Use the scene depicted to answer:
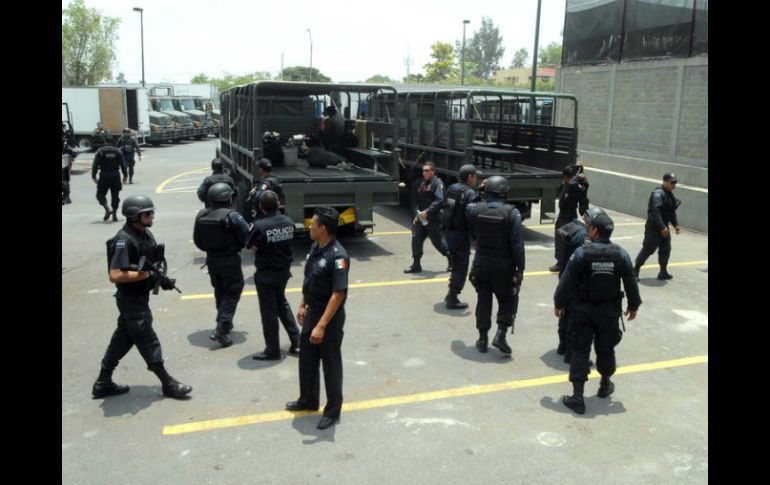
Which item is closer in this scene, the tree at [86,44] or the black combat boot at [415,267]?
the black combat boot at [415,267]

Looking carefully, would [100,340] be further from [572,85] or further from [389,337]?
[572,85]

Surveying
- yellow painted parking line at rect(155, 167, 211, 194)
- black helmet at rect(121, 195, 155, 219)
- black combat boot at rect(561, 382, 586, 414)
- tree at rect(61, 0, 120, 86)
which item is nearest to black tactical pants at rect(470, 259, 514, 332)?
black combat boot at rect(561, 382, 586, 414)

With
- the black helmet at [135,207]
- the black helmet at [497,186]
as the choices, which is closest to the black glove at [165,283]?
the black helmet at [135,207]

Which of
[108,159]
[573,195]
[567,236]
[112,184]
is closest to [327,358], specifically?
[567,236]

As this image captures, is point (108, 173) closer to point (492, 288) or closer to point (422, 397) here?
point (492, 288)

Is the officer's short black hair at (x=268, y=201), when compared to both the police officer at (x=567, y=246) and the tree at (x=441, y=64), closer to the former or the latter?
the police officer at (x=567, y=246)

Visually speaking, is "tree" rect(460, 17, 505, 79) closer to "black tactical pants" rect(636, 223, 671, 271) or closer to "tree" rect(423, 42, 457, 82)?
"tree" rect(423, 42, 457, 82)

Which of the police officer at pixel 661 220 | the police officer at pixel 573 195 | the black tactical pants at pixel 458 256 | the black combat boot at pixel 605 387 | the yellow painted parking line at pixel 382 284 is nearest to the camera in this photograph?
the black combat boot at pixel 605 387

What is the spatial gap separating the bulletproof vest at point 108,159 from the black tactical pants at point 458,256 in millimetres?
7893

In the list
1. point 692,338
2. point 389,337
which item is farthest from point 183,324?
point 692,338

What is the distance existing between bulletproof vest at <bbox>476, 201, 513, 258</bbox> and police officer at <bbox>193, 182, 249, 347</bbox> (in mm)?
2228

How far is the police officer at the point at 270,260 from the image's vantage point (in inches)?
224

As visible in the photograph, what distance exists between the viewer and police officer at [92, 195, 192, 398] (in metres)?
4.71
